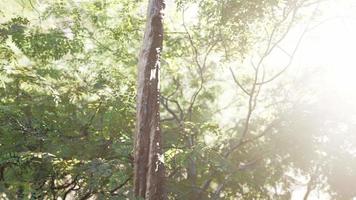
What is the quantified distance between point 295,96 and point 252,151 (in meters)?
2.71

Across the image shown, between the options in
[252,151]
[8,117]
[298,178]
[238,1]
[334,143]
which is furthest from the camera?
[298,178]

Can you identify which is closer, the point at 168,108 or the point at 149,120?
the point at 149,120

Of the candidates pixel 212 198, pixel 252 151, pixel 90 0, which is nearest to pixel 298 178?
pixel 252 151

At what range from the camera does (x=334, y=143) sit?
15.8 m

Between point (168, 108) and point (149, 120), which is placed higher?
point (168, 108)

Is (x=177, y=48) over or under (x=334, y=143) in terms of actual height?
over

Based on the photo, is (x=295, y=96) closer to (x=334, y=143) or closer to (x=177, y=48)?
(x=334, y=143)

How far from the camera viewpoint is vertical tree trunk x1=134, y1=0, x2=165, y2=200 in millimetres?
6152

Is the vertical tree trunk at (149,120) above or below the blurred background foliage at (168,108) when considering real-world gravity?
below

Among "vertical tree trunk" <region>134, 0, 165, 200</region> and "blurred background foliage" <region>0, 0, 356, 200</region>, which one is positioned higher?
"blurred background foliage" <region>0, 0, 356, 200</region>

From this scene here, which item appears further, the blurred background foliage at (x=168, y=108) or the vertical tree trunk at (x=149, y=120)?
the blurred background foliage at (x=168, y=108)

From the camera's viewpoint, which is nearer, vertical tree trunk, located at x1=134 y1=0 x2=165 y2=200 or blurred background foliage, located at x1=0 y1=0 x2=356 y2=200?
vertical tree trunk, located at x1=134 y1=0 x2=165 y2=200

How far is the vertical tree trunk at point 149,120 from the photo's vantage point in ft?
20.2

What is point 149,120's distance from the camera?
634 cm
